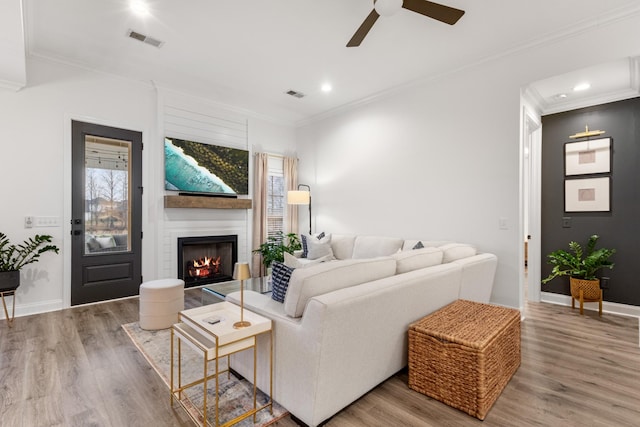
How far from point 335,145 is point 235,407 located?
175 inches

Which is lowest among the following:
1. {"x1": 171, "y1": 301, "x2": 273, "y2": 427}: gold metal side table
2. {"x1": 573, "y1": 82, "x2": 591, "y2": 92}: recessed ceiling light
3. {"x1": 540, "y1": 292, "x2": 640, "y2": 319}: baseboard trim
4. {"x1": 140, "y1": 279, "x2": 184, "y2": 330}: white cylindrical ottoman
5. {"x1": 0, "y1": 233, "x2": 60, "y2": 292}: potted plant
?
{"x1": 540, "y1": 292, "x2": 640, "y2": 319}: baseboard trim

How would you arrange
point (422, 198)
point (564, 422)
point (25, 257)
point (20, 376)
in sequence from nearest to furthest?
1. point (564, 422)
2. point (20, 376)
3. point (25, 257)
4. point (422, 198)

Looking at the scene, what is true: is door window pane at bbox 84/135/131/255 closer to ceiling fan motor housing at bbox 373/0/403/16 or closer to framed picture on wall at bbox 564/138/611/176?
ceiling fan motor housing at bbox 373/0/403/16

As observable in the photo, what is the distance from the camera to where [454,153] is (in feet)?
13.1

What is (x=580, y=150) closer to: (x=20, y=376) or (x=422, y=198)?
(x=422, y=198)

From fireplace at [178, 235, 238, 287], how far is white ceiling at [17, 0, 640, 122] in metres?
2.36

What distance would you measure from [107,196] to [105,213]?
22 cm

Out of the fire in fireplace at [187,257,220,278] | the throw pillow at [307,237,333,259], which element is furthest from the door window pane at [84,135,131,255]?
the throw pillow at [307,237,333,259]

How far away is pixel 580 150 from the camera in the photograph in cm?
403

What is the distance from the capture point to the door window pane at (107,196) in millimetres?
3980

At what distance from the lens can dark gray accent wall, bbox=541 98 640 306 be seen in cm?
364

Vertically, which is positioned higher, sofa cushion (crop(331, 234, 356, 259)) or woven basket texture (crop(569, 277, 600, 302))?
sofa cushion (crop(331, 234, 356, 259))

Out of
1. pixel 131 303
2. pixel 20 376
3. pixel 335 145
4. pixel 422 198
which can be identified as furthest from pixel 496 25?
pixel 131 303

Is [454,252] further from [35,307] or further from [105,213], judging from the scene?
[35,307]
